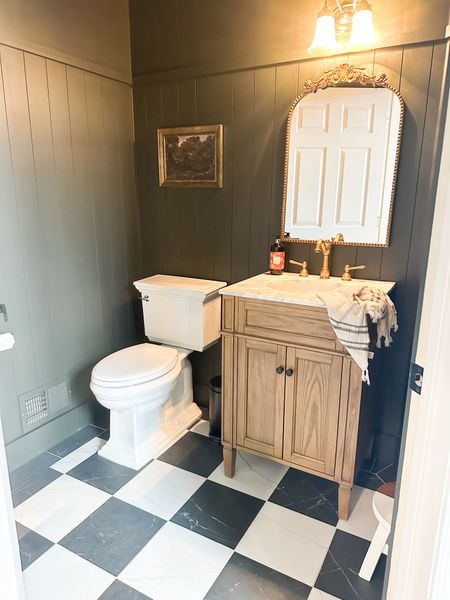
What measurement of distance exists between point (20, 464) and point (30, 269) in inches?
38.0

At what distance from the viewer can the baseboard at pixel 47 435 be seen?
80.7 inches

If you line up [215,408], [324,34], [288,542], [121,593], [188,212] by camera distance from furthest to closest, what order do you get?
1. [188,212]
2. [215,408]
3. [324,34]
4. [288,542]
5. [121,593]

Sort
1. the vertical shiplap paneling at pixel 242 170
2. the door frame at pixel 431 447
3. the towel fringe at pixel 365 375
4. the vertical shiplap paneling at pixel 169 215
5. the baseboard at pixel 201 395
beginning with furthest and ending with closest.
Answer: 1. the baseboard at pixel 201 395
2. the vertical shiplap paneling at pixel 169 215
3. the vertical shiplap paneling at pixel 242 170
4. the towel fringe at pixel 365 375
5. the door frame at pixel 431 447

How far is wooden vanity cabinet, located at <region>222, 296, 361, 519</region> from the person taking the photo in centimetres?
164

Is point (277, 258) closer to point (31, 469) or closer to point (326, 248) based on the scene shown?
point (326, 248)

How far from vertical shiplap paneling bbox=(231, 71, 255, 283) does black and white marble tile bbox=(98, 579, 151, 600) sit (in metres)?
1.49

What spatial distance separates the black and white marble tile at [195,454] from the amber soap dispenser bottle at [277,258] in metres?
0.99

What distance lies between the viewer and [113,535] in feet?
5.47

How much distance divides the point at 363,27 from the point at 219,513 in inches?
82.3

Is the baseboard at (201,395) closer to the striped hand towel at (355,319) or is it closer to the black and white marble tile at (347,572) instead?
the black and white marble tile at (347,572)

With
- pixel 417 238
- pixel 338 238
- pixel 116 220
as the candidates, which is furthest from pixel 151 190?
pixel 417 238

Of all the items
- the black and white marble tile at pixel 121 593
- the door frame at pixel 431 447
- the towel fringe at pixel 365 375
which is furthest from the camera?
the towel fringe at pixel 365 375

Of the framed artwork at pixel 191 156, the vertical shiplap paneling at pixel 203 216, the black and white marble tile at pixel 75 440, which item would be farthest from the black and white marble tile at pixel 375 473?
the framed artwork at pixel 191 156

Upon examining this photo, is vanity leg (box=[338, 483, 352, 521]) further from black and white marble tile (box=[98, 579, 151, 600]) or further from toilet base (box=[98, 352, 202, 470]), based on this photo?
A: toilet base (box=[98, 352, 202, 470])
